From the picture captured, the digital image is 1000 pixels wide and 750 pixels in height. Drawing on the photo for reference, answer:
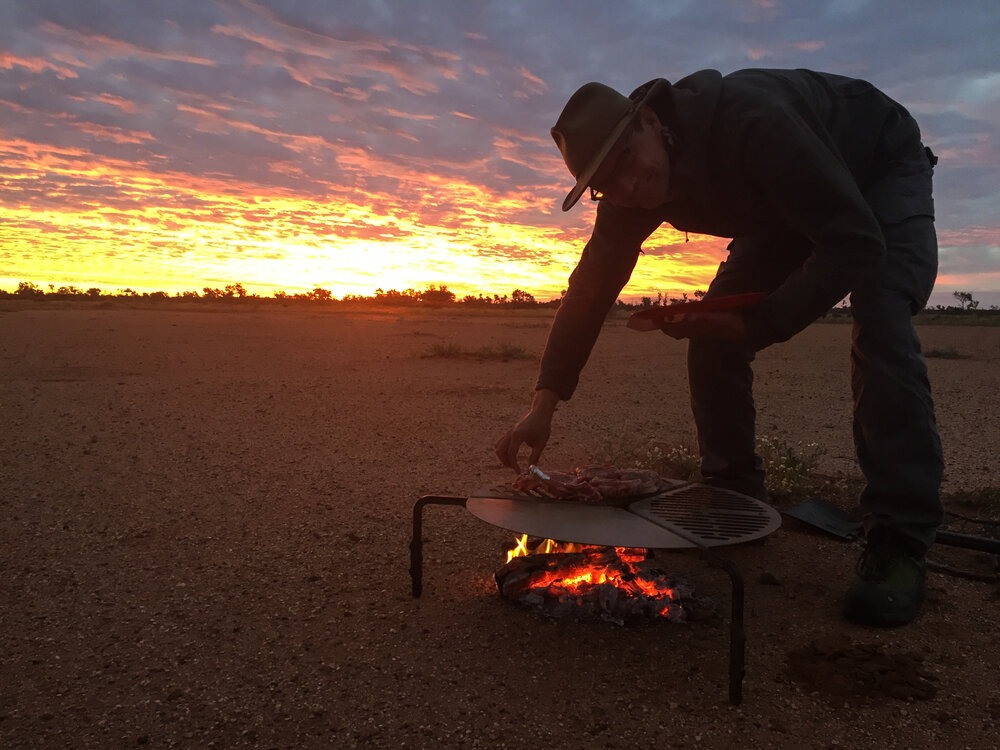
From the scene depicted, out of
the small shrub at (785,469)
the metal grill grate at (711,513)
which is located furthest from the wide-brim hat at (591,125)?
the small shrub at (785,469)

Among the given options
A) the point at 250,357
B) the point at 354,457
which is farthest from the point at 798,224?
the point at 250,357

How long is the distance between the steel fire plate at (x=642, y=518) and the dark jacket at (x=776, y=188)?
1.78ft

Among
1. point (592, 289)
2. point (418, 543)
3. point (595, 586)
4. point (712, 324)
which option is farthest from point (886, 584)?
point (418, 543)

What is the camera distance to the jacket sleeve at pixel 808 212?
2.07 metres

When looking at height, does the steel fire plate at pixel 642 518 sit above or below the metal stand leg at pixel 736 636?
above

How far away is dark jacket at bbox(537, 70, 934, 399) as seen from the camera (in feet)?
6.88

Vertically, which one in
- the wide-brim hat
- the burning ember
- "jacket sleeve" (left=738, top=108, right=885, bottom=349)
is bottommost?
the burning ember

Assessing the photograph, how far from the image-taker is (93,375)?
757cm

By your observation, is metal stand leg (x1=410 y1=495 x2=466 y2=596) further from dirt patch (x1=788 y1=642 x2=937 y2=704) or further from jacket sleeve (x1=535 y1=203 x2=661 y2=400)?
dirt patch (x1=788 y1=642 x2=937 y2=704)

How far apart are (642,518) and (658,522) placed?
0.06 metres

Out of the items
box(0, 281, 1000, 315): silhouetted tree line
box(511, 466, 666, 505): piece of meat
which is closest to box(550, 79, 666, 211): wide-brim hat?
box(511, 466, 666, 505): piece of meat

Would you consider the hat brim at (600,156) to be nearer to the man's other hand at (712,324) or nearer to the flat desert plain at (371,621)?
the man's other hand at (712,324)

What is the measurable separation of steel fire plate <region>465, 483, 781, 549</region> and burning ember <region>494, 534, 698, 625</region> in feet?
0.92

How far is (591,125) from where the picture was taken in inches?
87.9
